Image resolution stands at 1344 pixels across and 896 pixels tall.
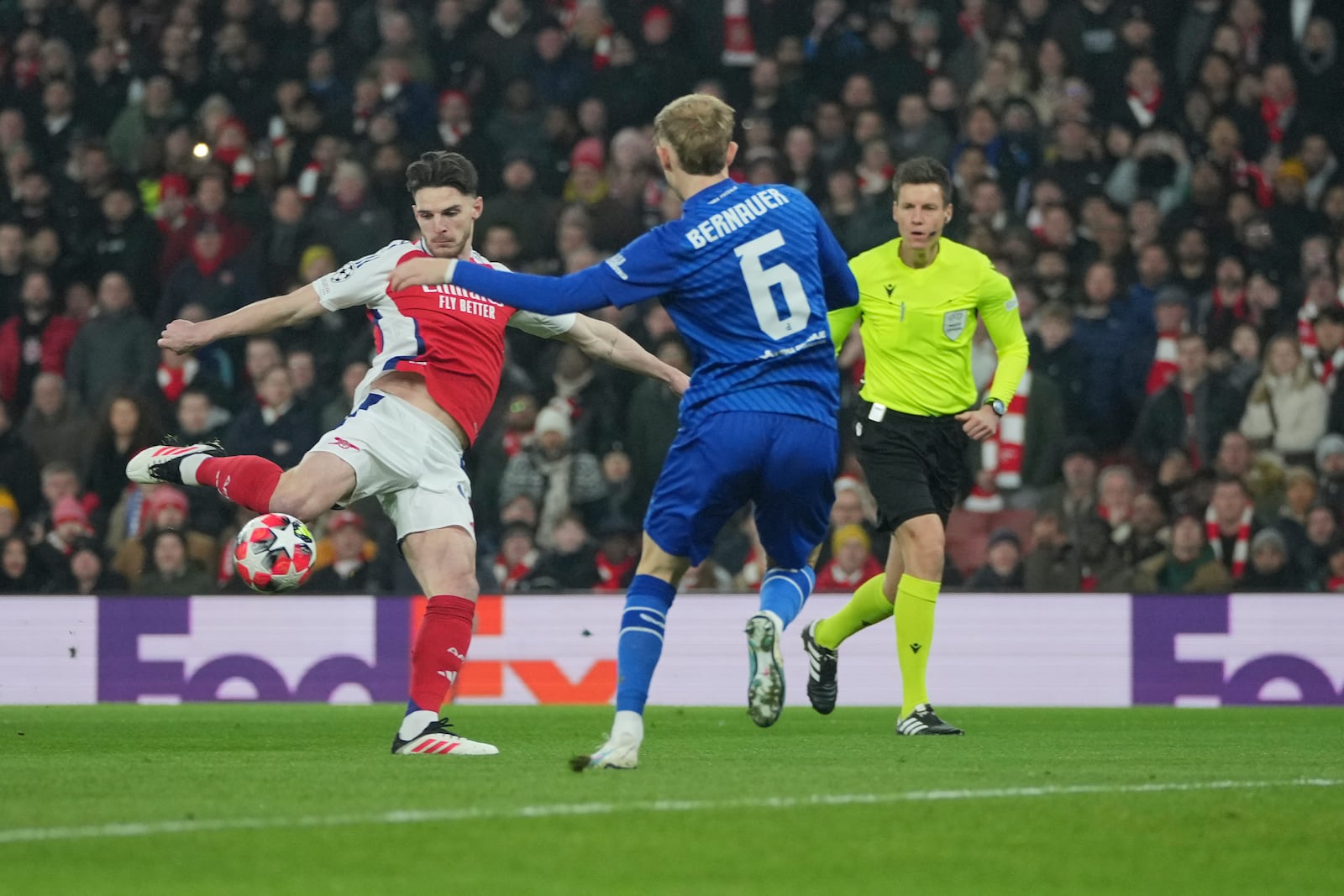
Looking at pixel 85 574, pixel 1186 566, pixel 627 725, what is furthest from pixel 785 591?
pixel 85 574

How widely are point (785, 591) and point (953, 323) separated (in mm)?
2780

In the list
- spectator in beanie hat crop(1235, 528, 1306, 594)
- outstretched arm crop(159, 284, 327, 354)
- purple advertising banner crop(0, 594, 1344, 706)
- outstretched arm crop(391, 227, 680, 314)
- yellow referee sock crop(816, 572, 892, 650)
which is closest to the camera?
outstretched arm crop(391, 227, 680, 314)

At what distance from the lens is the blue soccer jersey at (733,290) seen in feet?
19.8

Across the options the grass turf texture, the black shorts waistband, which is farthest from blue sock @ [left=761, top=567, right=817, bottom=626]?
the black shorts waistband

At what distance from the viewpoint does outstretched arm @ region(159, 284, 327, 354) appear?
7.50m

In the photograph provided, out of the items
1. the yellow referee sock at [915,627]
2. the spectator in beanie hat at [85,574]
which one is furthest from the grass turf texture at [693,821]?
the spectator in beanie hat at [85,574]

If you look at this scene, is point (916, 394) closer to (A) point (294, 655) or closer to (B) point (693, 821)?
(B) point (693, 821)

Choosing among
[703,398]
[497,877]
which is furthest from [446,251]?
[497,877]

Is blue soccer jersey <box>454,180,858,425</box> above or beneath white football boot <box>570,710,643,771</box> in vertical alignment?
above

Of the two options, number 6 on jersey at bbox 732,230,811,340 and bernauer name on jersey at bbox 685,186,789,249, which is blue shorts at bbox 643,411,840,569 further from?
bernauer name on jersey at bbox 685,186,789,249

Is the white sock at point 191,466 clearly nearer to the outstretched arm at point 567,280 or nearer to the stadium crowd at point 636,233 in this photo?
the outstretched arm at point 567,280

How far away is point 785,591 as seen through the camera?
659 centimetres

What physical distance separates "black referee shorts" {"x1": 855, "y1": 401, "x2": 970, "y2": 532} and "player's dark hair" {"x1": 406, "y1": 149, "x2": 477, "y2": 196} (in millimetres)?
2298

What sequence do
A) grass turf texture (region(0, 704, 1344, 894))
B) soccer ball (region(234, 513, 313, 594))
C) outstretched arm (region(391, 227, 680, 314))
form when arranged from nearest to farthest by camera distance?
grass turf texture (region(0, 704, 1344, 894)), outstretched arm (region(391, 227, 680, 314)), soccer ball (region(234, 513, 313, 594))
